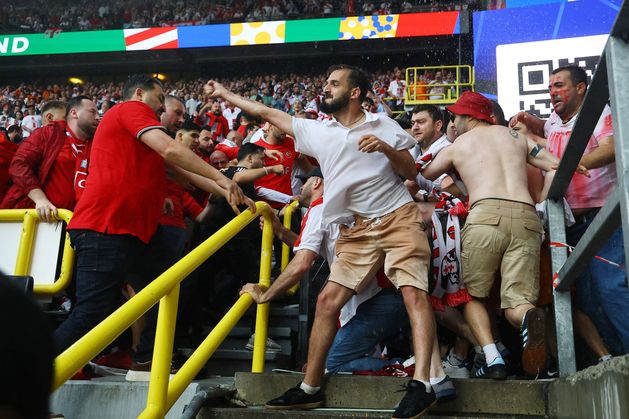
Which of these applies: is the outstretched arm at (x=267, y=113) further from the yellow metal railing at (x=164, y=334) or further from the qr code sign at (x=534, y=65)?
the qr code sign at (x=534, y=65)

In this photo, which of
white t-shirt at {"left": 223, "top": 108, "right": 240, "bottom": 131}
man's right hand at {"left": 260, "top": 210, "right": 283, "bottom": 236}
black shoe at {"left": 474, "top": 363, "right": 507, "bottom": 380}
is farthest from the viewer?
white t-shirt at {"left": 223, "top": 108, "right": 240, "bottom": 131}

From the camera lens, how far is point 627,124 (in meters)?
1.63

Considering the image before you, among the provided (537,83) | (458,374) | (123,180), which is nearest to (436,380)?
(458,374)

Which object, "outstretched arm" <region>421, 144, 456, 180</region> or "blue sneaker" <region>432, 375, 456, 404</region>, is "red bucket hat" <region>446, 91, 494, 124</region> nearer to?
"outstretched arm" <region>421, 144, 456, 180</region>

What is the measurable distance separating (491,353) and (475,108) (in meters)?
1.53

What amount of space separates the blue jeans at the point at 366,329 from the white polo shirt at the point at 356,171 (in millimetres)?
532

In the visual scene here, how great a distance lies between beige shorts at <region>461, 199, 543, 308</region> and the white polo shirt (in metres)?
0.44

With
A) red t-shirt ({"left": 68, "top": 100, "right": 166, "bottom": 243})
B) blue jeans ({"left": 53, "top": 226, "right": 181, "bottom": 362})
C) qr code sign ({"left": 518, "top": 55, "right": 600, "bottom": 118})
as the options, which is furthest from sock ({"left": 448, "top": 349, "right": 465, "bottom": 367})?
qr code sign ({"left": 518, "top": 55, "right": 600, "bottom": 118})

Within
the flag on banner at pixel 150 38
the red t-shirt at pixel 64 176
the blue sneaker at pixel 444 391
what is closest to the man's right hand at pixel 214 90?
the red t-shirt at pixel 64 176

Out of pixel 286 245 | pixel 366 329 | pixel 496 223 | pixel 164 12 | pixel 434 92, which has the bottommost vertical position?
pixel 366 329

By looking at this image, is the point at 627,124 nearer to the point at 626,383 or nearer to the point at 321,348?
the point at 626,383

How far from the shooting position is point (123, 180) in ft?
12.8

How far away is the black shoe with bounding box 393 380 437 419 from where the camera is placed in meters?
3.04

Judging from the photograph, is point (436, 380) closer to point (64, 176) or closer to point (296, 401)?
point (296, 401)
